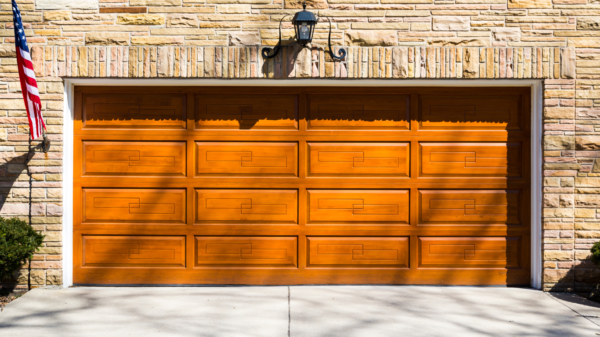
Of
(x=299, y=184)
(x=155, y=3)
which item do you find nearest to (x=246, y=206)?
(x=299, y=184)

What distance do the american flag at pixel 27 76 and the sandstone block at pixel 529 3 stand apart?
5290mm

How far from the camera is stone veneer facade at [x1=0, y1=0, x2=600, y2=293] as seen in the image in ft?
18.1

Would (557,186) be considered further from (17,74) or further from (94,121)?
(17,74)

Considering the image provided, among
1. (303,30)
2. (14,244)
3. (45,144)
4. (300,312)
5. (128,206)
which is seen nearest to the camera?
(300,312)

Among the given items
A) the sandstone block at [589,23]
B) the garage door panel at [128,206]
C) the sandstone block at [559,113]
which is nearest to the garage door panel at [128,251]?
the garage door panel at [128,206]

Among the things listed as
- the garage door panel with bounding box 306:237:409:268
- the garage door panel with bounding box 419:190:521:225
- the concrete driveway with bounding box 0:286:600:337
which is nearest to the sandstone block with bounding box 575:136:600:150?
the garage door panel with bounding box 419:190:521:225

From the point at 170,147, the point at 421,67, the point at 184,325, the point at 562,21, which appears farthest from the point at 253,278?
the point at 562,21

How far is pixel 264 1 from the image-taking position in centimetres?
559

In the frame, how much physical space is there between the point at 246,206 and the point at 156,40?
2153 mm

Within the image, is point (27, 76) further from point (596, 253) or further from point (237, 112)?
point (596, 253)

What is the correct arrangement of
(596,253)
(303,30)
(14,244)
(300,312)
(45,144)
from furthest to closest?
1. (45,144)
2. (303,30)
3. (596,253)
4. (14,244)
5. (300,312)

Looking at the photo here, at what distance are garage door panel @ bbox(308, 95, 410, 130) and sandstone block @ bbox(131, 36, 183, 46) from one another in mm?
1646

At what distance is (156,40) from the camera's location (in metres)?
5.57

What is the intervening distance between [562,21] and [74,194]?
5948 mm
